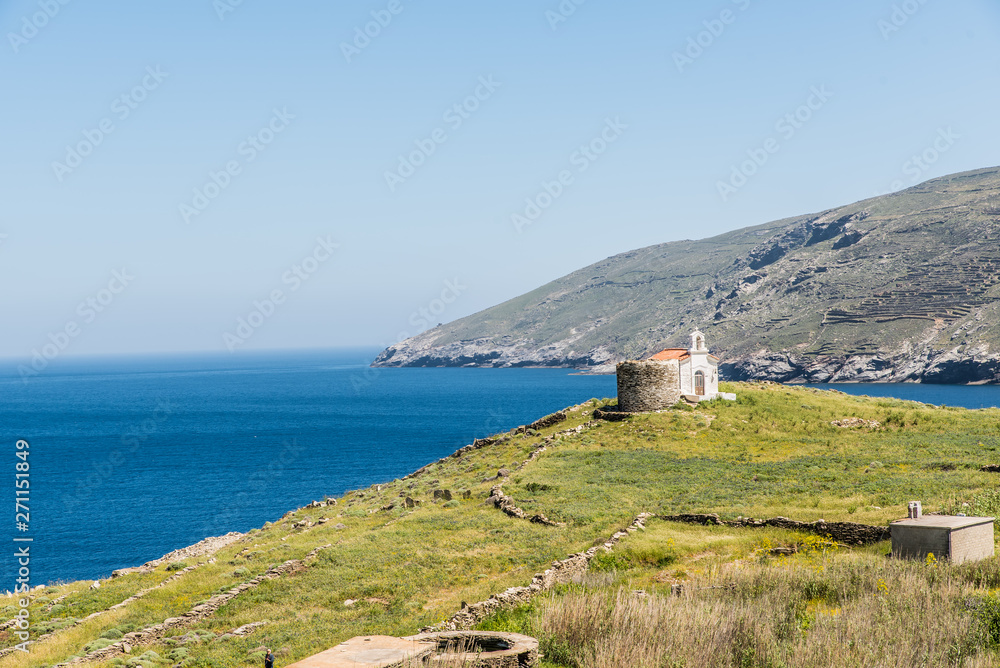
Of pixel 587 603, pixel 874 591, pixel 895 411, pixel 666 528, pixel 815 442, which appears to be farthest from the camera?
pixel 895 411

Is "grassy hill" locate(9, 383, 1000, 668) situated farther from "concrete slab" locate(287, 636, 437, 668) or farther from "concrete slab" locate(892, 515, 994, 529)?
"concrete slab" locate(287, 636, 437, 668)

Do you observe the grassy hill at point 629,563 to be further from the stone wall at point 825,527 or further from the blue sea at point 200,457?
the blue sea at point 200,457

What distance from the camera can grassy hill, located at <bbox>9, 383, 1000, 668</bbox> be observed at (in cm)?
1248

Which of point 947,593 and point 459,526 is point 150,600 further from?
point 947,593

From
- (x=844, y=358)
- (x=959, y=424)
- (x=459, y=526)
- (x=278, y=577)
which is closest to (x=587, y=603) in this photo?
(x=278, y=577)

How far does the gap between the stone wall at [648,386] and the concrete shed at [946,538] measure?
2589 centimetres

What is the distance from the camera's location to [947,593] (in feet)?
44.1

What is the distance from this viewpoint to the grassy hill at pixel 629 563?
492 inches

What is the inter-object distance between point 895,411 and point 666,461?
17393mm

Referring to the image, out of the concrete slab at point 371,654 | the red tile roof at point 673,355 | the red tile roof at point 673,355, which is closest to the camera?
the concrete slab at point 371,654

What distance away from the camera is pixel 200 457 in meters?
101

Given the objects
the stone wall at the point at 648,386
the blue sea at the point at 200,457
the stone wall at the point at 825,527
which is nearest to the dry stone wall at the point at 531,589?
the stone wall at the point at 825,527

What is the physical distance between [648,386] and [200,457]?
75.2m

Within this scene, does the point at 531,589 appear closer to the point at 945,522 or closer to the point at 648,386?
the point at 945,522
